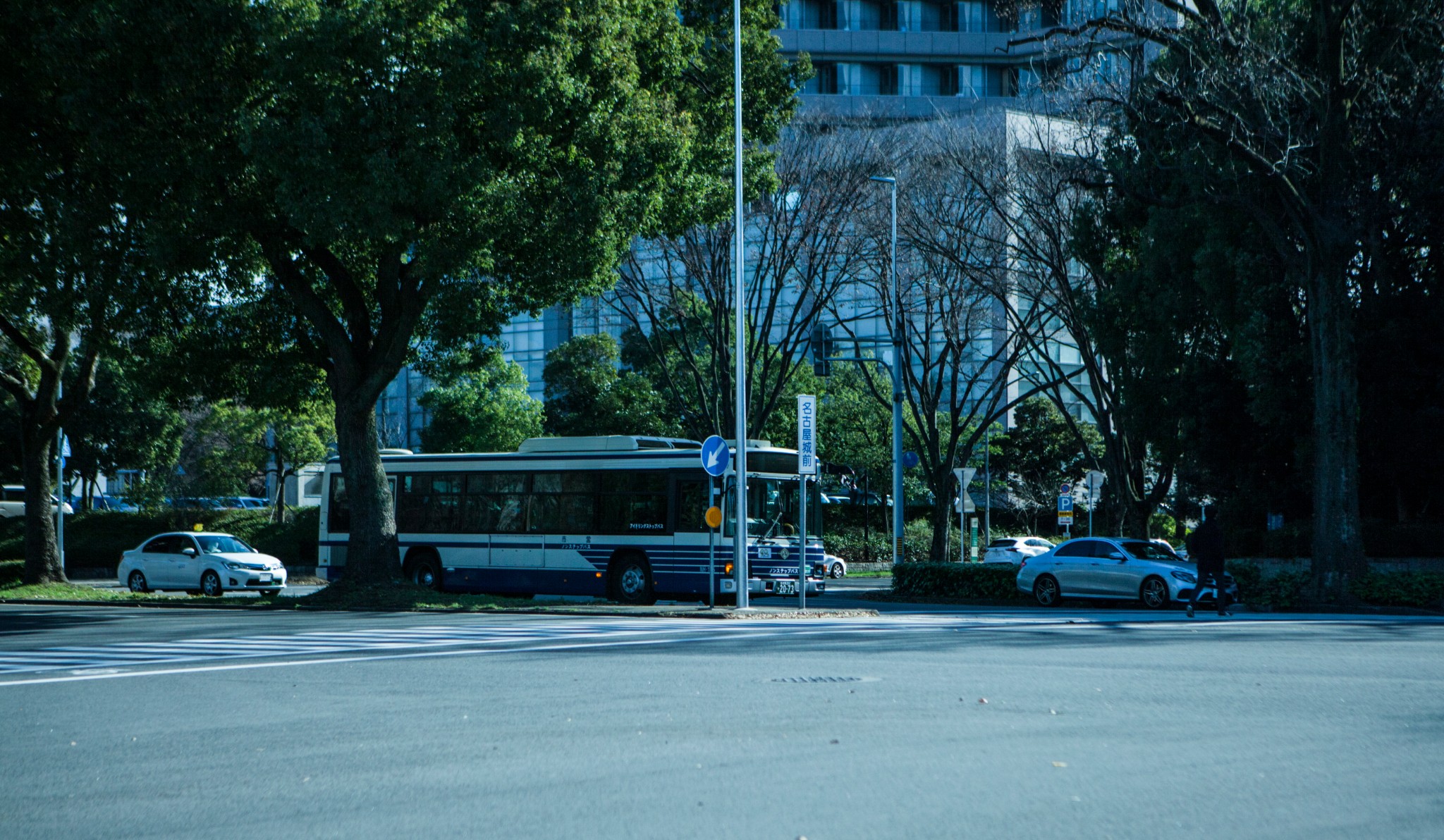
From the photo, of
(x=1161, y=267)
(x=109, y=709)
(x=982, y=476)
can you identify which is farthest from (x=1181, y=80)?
(x=982, y=476)

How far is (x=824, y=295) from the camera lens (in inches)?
1400

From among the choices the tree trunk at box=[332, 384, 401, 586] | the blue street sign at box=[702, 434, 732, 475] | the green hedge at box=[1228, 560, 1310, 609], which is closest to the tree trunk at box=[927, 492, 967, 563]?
the green hedge at box=[1228, 560, 1310, 609]

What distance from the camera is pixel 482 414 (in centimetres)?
6412

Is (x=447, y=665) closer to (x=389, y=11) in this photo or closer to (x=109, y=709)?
(x=109, y=709)

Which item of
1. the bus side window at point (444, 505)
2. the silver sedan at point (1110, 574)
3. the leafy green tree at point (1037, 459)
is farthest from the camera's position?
the leafy green tree at point (1037, 459)

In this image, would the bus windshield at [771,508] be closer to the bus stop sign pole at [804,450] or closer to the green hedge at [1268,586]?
the bus stop sign pole at [804,450]

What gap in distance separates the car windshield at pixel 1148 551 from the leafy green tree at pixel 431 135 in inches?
398

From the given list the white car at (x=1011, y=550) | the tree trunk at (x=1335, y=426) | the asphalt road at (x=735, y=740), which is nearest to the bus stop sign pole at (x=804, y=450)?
the asphalt road at (x=735, y=740)

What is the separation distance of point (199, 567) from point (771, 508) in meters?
15.1

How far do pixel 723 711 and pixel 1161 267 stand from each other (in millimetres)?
21336

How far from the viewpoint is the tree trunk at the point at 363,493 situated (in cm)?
2472

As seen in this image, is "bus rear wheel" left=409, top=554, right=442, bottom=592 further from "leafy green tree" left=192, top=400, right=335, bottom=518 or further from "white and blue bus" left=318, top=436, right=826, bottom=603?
"leafy green tree" left=192, top=400, right=335, bottom=518

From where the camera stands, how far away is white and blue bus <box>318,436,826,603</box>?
2477cm

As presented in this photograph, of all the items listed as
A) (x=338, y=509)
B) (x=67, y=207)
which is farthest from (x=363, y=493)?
(x=67, y=207)
